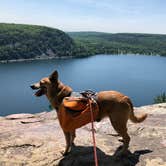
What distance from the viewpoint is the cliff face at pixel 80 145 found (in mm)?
8438

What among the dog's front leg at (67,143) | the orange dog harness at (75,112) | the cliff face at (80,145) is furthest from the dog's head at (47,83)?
the cliff face at (80,145)

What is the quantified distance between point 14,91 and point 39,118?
112 meters

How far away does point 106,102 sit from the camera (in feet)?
27.1

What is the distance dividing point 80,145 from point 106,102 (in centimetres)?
195

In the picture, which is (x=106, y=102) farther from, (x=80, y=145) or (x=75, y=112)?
(x=80, y=145)

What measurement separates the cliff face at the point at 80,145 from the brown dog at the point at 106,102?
1.40 feet

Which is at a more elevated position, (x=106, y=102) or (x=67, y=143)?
(x=106, y=102)

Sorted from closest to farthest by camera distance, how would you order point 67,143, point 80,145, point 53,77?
point 53,77, point 67,143, point 80,145

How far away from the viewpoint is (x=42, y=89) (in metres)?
8.55

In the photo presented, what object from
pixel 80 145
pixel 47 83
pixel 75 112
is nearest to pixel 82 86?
pixel 80 145

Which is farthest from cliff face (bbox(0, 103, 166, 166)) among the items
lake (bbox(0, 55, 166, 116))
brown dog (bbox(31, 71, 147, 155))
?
lake (bbox(0, 55, 166, 116))

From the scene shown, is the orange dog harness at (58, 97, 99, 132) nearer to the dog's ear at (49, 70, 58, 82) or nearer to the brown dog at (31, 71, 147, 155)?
the brown dog at (31, 71, 147, 155)

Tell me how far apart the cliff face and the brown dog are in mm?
426

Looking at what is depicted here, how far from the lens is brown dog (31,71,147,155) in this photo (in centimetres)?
826
